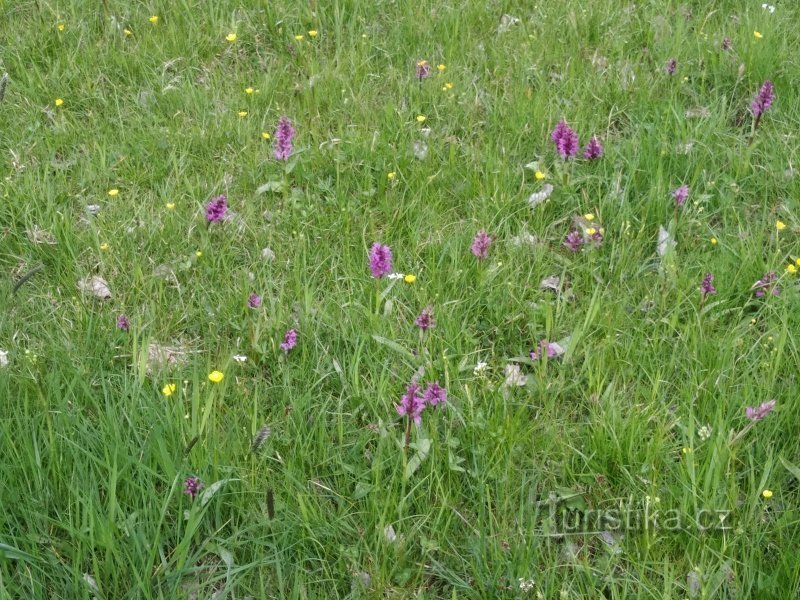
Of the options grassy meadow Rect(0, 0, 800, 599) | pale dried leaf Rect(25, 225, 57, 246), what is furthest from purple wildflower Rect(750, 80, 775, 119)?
pale dried leaf Rect(25, 225, 57, 246)

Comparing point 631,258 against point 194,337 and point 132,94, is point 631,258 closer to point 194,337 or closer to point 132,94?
point 194,337

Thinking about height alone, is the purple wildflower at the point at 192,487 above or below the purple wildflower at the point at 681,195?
below

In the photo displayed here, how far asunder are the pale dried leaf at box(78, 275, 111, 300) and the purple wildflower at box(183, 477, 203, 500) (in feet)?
3.38

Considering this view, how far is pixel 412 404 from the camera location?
2143mm

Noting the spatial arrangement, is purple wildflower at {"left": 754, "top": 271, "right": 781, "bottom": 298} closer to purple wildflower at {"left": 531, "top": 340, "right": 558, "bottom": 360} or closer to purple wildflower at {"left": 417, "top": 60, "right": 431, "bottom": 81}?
purple wildflower at {"left": 531, "top": 340, "right": 558, "bottom": 360}

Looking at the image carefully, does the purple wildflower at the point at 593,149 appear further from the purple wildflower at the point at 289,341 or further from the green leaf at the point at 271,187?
the purple wildflower at the point at 289,341

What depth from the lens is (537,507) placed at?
Result: 215 centimetres

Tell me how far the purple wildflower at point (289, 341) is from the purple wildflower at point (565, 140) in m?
1.31

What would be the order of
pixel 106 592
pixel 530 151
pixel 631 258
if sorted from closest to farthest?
pixel 106 592
pixel 631 258
pixel 530 151

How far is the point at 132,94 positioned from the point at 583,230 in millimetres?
2211

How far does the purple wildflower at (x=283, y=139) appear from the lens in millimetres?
3238

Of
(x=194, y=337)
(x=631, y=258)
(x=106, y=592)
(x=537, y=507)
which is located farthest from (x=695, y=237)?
(x=106, y=592)

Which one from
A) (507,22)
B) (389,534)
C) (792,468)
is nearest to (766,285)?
(792,468)

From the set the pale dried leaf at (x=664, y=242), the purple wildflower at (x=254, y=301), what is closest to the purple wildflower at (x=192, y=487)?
the purple wildflower at (x=254, y=301)
